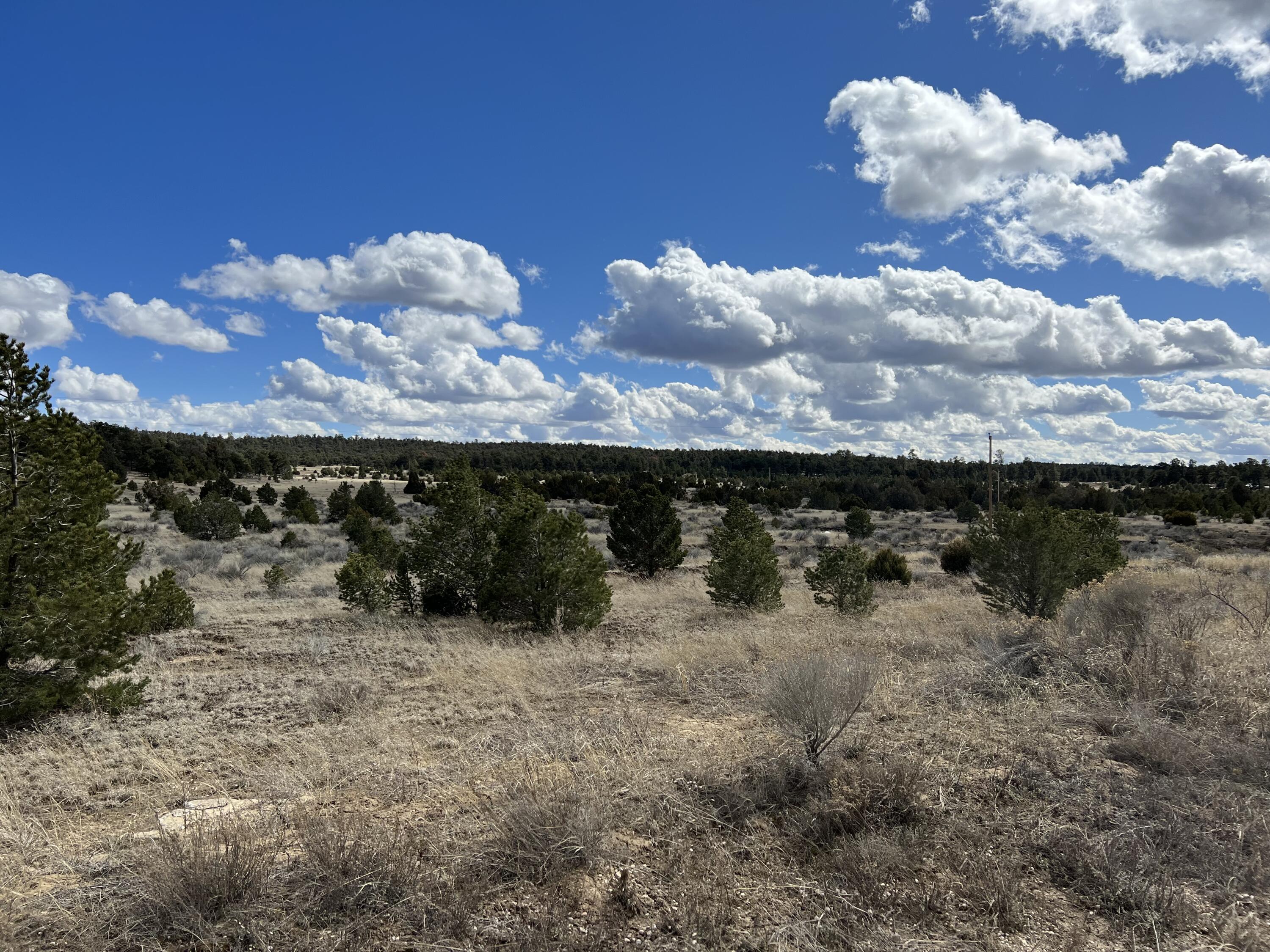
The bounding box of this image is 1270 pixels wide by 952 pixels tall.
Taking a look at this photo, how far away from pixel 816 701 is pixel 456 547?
34.4ft

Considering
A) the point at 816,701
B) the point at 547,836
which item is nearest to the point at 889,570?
the point at 816,701

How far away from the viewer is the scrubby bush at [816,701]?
4.86 meters

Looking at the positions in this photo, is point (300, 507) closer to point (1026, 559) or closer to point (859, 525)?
point (859, 525)

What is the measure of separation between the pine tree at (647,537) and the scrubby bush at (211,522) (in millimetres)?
18478

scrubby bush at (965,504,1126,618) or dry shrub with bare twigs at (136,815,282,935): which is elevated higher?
scrubby bush at (965,504,1126,618)

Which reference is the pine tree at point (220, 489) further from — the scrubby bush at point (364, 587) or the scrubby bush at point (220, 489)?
the scrubby bush at point (364, 587)

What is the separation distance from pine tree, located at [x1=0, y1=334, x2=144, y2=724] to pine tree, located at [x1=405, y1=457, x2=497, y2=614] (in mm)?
6589

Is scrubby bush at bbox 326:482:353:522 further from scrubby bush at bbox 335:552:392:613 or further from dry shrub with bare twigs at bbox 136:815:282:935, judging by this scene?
dry shrub with bare twigs at bbox 136:815:282:935

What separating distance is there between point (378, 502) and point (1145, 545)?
37.6 metres

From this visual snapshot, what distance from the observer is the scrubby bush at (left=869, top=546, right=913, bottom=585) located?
2225 centimetres

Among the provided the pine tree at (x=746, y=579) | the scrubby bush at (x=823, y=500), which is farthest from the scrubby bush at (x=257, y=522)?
the scrubby bush at (x=823, y=500)

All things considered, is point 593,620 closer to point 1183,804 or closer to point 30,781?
point 30,781

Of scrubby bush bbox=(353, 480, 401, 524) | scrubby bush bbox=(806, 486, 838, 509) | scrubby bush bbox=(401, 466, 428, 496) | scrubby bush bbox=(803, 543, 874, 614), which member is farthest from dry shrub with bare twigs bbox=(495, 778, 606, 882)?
scrubby bush bbox=(806, 486, 838, 509)

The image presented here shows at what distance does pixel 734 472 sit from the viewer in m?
112
